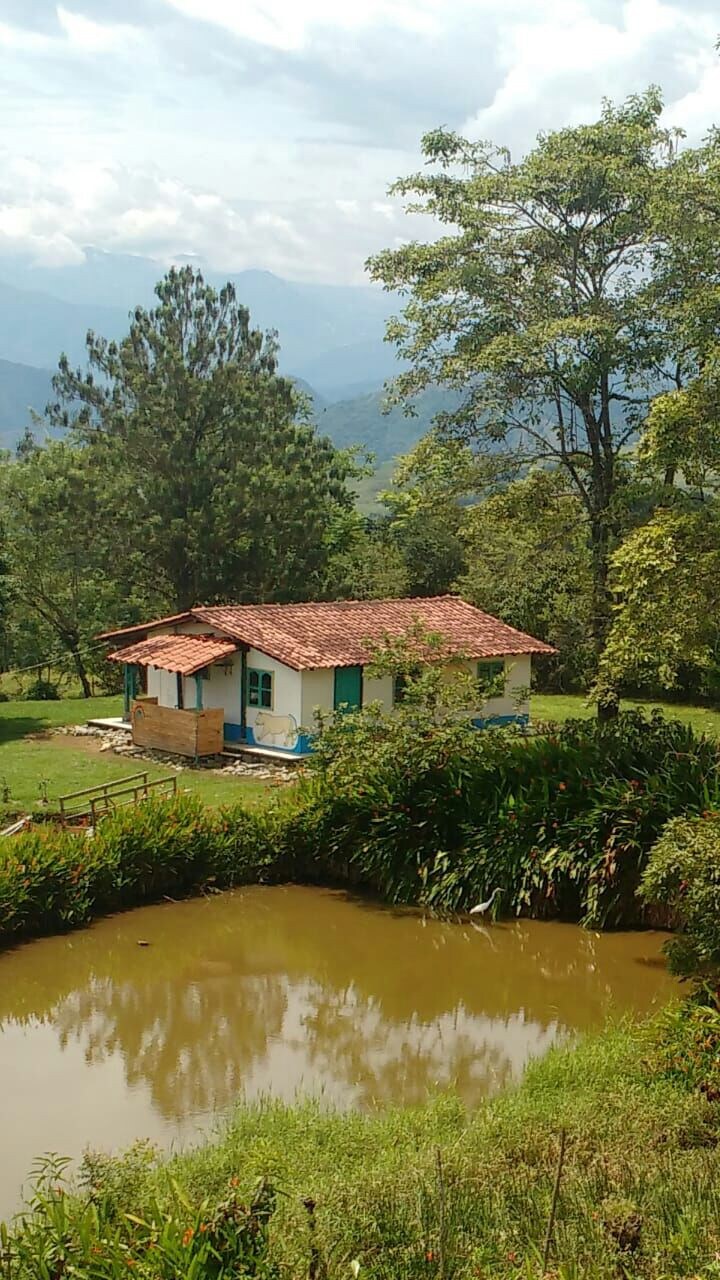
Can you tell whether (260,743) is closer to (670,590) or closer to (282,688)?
(282,688)

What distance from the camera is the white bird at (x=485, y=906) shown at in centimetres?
1598

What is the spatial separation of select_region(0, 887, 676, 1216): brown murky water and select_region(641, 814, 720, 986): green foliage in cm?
169

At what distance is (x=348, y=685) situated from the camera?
27.0 metres

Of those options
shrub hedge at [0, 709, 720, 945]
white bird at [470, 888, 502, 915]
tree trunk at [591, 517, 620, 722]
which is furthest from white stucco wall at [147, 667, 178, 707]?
white bird at [470, 888, 502, 915]

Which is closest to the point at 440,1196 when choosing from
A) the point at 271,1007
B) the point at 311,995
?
the point at 271,1007

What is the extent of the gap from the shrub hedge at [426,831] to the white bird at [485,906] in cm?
16

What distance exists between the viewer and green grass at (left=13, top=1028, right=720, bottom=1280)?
20.2ft

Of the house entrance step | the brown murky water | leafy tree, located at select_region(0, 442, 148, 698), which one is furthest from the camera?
leafy tree, located at select_region(0, 442, 148, 698)

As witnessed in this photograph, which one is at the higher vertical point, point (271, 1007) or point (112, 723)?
point (112, 723)

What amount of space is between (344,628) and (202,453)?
10031 millimetres

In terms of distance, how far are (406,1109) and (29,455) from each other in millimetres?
35497

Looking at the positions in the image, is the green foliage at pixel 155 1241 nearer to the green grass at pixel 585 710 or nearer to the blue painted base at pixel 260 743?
the blue painted base at pixel 260 743

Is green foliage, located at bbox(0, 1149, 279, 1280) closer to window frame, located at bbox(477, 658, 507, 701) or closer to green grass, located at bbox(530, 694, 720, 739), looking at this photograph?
window frame, located at bbox(477, 658, 507, 701)

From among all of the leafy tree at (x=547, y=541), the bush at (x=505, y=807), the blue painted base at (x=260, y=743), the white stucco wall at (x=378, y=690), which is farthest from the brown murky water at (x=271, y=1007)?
the leafy tree at (x=547, y=541)
